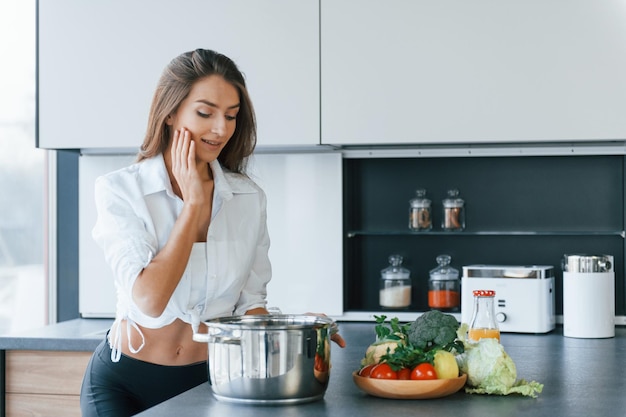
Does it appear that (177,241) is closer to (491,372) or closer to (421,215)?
(491,372)

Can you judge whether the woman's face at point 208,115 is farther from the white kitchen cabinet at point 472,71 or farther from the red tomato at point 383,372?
the white kitchen cabinet at point 472,71

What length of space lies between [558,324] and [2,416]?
185 cm

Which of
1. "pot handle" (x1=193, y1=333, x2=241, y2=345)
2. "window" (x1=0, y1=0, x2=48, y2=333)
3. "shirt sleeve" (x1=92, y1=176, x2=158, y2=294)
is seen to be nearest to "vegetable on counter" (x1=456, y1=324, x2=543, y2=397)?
"pot handle" (x1=193, y1=333, x2=241, y2=345)

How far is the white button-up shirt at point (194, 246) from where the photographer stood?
6.40 feet

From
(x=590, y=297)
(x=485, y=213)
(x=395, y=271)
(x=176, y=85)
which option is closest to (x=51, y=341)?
(x=176, y=85)

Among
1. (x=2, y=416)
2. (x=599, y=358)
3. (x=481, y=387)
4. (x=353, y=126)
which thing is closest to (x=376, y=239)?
(x=353, y=126)

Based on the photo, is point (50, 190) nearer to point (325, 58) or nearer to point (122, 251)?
point (325, 58)

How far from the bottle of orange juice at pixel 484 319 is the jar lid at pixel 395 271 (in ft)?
3.65

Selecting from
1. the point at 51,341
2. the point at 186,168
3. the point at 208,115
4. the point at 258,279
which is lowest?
the point at 51,341

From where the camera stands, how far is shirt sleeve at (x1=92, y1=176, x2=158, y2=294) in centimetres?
192

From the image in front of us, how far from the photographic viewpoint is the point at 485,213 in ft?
10.8

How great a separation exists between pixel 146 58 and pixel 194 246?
115 centimetres

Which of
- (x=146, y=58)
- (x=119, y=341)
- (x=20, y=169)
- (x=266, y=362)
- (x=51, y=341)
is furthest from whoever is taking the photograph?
(x=20, y=169)

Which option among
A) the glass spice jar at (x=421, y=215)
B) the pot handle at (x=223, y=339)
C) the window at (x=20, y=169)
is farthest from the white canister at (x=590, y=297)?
the window at (x=20, y=169)
